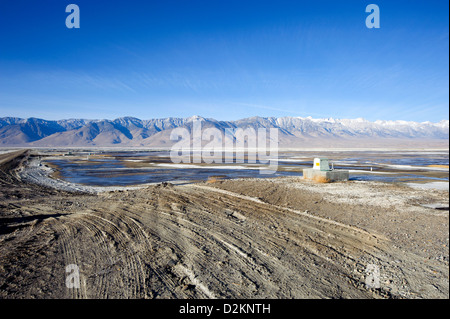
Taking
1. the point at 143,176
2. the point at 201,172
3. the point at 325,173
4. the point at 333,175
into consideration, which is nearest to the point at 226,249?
the point at 325,173

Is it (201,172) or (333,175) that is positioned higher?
(333,175)

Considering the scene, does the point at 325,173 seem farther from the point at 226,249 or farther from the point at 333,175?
the point at 226,249

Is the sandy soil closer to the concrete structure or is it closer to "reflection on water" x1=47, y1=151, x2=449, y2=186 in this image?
the concrete structure

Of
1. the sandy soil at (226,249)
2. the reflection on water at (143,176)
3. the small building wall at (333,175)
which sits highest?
the small building wall at (333,175)

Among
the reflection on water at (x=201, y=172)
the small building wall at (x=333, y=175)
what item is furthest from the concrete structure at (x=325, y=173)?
the reflection on water at (x=201, y=172)

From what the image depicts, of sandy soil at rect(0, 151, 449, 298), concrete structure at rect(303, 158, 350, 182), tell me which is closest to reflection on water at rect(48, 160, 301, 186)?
concrete structure at rect(303, 158, 350, 182)

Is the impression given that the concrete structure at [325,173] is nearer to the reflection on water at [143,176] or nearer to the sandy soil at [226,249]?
the sandy soil at [226,249]
